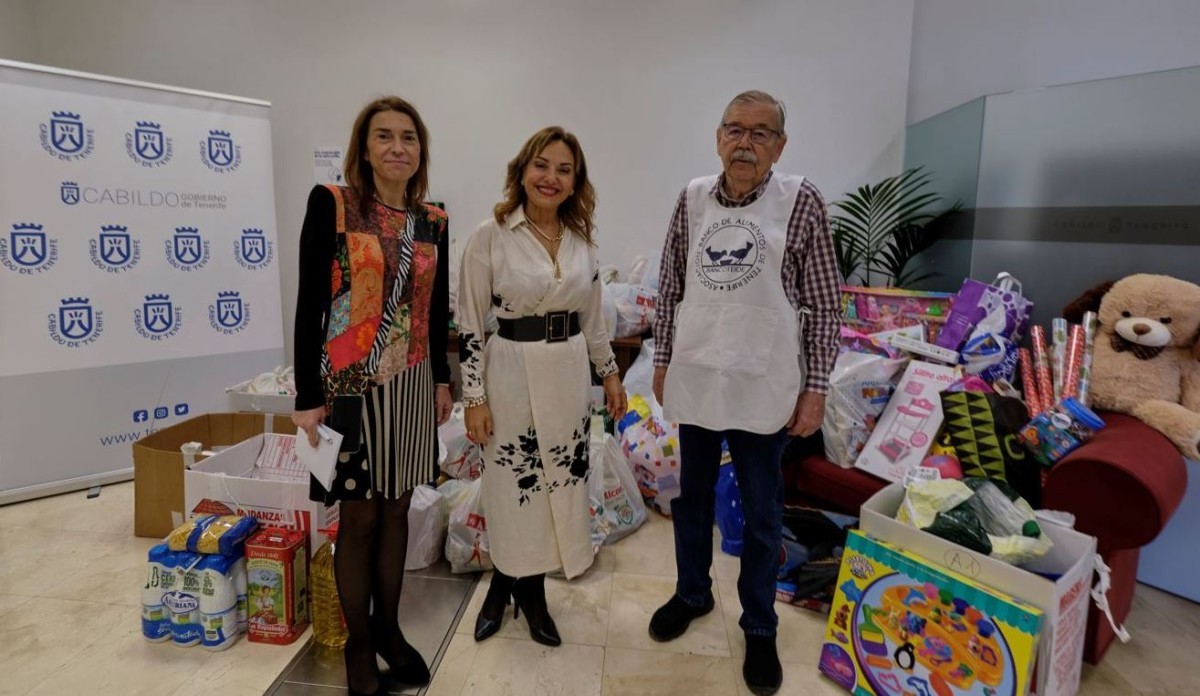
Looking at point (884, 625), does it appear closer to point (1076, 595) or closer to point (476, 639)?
point (1076, 595)

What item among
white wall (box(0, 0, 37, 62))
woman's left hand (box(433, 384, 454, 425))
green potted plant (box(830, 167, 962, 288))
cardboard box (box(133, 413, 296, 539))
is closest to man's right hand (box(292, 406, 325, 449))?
woman's left hand (box(433, 384, 454, 425))

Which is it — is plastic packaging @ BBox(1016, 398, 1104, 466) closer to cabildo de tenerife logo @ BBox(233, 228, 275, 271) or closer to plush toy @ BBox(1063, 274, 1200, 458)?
plush toy @ BBox(1063, 274, 1200, 458)

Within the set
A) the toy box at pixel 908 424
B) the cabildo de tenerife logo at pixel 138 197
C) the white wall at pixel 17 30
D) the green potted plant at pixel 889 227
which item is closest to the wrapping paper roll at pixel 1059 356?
the toy box at pixel 908 424

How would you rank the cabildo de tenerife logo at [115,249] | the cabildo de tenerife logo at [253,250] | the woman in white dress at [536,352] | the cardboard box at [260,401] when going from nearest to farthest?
the woman in white dress at [536,352], the cardboard box at [260,401], the cabildo de tenerife logo at [115,249], the cabildo de tenerife logo at [253,250]

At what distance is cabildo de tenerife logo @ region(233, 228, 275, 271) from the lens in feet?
9.82

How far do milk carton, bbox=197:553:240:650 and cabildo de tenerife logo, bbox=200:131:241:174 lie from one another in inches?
82.5

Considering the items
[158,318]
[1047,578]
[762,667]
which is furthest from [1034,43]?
[158,318]

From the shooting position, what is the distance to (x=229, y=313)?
9.80 ft

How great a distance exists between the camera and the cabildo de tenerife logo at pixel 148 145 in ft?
8.83

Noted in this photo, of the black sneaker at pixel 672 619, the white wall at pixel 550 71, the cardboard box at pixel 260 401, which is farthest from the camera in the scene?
the white wall at pixel 550 71

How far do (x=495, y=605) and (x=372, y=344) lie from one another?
0.92 metres

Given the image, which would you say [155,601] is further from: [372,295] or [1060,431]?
[1060,431]

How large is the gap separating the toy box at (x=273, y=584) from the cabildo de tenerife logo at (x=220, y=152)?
2062 mm

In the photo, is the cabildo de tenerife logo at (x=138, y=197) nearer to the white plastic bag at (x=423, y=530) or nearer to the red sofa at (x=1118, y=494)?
the white plastic bag at (x=423, y=530)
